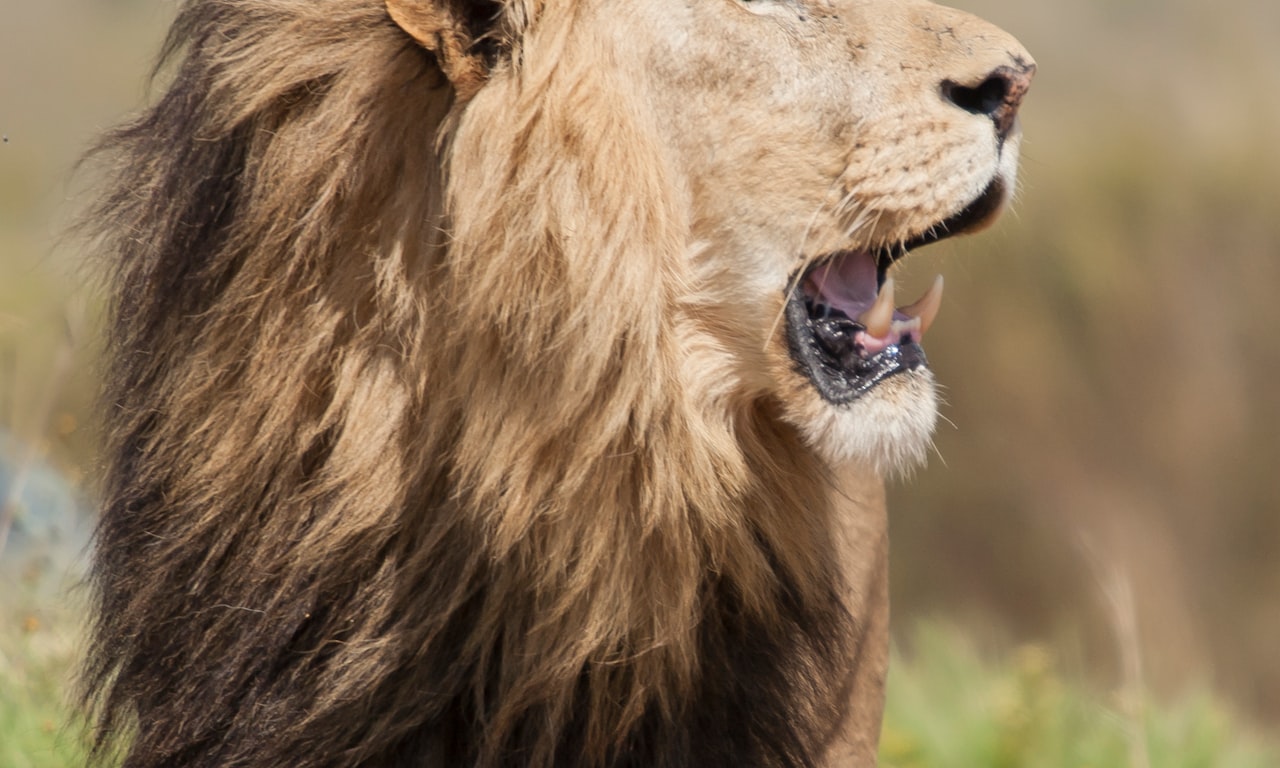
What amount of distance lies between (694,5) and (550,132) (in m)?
0.35

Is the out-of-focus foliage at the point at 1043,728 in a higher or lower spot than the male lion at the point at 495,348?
lower

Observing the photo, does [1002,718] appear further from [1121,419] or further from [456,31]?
[1121,419]

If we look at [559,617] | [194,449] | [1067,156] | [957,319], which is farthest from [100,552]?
[1067,156]

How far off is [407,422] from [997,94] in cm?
114

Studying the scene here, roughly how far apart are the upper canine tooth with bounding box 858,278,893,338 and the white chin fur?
0.31 feet

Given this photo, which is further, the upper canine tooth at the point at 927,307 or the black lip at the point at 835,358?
the upper canine tooth at the point at 927,307

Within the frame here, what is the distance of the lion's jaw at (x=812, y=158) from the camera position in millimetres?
2623

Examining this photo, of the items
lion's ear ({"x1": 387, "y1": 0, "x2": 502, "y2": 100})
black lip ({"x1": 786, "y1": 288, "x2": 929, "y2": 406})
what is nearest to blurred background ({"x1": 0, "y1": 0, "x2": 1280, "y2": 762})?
black lip ({"x1": 786, "y1": 288, "x2": 929, "y2": 406})

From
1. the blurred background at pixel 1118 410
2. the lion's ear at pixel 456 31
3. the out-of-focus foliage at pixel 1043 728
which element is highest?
the lion's ear at pixel 456 31

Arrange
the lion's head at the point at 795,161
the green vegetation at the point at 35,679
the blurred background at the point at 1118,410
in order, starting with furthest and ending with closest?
the blurred background at the point at 1118,410 < the green vegetation at the point at 35,679 < the lion's head at the point at 795,161

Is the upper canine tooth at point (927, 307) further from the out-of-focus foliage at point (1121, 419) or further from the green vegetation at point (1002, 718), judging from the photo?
the out-of-focus foliage at point (1121, 419)

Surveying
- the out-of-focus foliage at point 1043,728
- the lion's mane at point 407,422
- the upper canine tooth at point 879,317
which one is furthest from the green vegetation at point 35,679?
the out-of-focus foliage at point 1043,728

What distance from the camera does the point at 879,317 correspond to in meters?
2.73

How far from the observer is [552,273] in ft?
8.27
